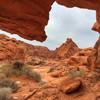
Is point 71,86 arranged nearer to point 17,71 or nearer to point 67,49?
point 17,71

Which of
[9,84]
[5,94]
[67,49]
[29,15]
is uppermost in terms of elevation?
[67,49]

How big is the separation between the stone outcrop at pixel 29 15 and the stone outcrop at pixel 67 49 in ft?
134

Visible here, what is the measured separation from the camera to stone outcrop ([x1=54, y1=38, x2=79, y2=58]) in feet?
177

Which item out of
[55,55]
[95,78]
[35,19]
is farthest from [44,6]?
[55,55]

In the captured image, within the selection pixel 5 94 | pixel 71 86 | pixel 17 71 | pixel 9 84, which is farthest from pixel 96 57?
pixel 5 94

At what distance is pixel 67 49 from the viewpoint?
54.3 metres

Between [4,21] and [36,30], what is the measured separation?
4.34 ft

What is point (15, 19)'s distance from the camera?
473 inches

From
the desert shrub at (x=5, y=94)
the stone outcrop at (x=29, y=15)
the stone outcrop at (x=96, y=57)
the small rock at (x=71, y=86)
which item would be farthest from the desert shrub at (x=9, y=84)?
the stone outcrop at (x=29, y=15)

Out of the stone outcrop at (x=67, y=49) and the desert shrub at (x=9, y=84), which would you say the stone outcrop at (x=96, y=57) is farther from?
the stone outcrop at (x=67, y=49)

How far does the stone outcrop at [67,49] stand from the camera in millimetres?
54000

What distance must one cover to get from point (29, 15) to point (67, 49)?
42576 mm

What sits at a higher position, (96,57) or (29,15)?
(29,15)

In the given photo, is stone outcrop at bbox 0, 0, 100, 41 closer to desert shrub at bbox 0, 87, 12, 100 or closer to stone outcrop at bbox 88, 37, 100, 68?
desert shrub at bbox 0, 87, 12, 100
